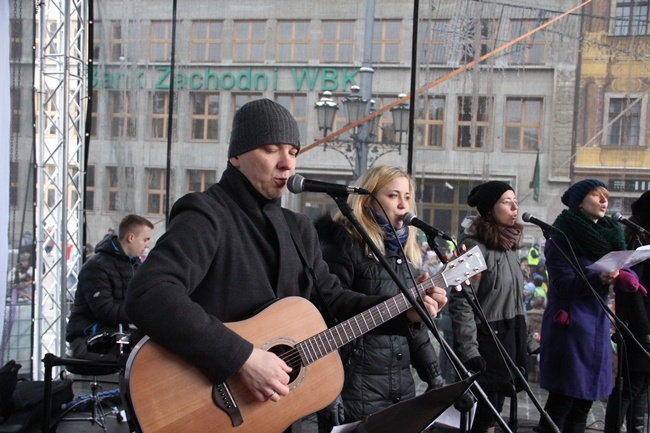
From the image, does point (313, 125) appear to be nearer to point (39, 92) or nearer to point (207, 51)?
point (207, 51)

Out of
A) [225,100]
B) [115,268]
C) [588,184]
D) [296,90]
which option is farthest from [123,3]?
[588,184]

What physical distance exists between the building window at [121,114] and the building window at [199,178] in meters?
0.90

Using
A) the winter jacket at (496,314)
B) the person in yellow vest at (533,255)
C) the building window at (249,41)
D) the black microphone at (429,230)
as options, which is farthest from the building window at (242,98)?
the black microphone at (429,230)

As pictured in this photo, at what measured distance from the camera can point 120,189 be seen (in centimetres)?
780

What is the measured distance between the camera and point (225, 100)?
7730 millimetres

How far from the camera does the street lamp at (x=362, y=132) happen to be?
6980 mm

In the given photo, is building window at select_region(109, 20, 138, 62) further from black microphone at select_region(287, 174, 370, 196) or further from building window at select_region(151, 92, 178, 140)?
black microphone at select_region(287, 174, 370, 196)

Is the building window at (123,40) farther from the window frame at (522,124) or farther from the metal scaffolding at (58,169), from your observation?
the window frame at (522,124)

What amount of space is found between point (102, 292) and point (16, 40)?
6.84 ft

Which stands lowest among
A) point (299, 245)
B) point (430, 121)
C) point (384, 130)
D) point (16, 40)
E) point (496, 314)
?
point (496, 314)

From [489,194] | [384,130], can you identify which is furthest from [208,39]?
[489,194]

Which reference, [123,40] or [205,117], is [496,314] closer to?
[205,117]

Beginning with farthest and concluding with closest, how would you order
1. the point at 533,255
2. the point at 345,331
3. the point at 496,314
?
1. the point at 533,255
2. the point at 496,314
3. the point at 345,331

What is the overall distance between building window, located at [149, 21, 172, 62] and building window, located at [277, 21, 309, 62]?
1366 mm
